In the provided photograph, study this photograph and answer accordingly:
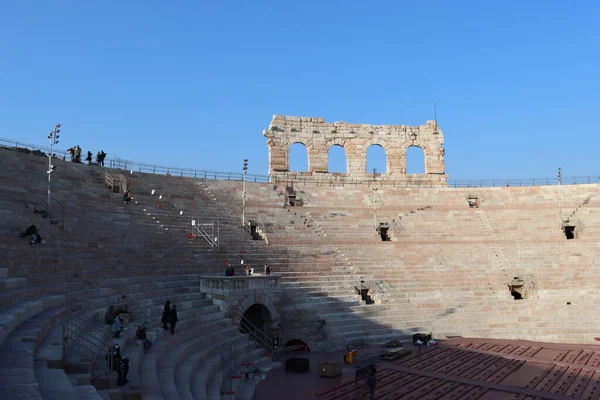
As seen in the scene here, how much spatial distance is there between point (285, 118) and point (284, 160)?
322 centimetres

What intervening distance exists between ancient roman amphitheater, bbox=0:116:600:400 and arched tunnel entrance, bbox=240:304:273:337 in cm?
9

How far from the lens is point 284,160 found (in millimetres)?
36500

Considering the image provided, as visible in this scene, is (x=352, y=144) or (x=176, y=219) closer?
(x=176, y=219)

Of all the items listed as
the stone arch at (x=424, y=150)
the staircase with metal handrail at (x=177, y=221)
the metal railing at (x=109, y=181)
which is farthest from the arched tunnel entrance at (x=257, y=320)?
the stone arch at (x=424, y=150)

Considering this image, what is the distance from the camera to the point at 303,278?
23469 mm

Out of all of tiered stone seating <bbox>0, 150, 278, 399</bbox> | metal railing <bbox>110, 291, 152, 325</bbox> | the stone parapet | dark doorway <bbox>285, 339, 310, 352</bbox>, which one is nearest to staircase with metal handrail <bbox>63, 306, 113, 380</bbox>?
tiered stone seating <bbox>0, 150, 278, 399</bbox>

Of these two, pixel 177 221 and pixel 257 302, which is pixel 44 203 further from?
pixel 257 302

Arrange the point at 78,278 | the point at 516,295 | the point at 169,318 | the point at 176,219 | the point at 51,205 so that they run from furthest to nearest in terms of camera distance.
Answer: the point at 176,219 < the point at 516,295 < the point at 51,205 < the point at 78,278 < the point at 169,318

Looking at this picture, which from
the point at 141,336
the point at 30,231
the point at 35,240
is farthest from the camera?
the point at 30,231

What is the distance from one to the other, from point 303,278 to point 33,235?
1187cm

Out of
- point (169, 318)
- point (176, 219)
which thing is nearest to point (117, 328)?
point (169, 318)

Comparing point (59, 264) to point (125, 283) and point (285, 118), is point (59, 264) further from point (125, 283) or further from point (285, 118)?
point (285, 118)

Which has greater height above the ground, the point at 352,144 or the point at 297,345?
the point at 352,144

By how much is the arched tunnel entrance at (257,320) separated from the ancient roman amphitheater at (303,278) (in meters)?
0.09
